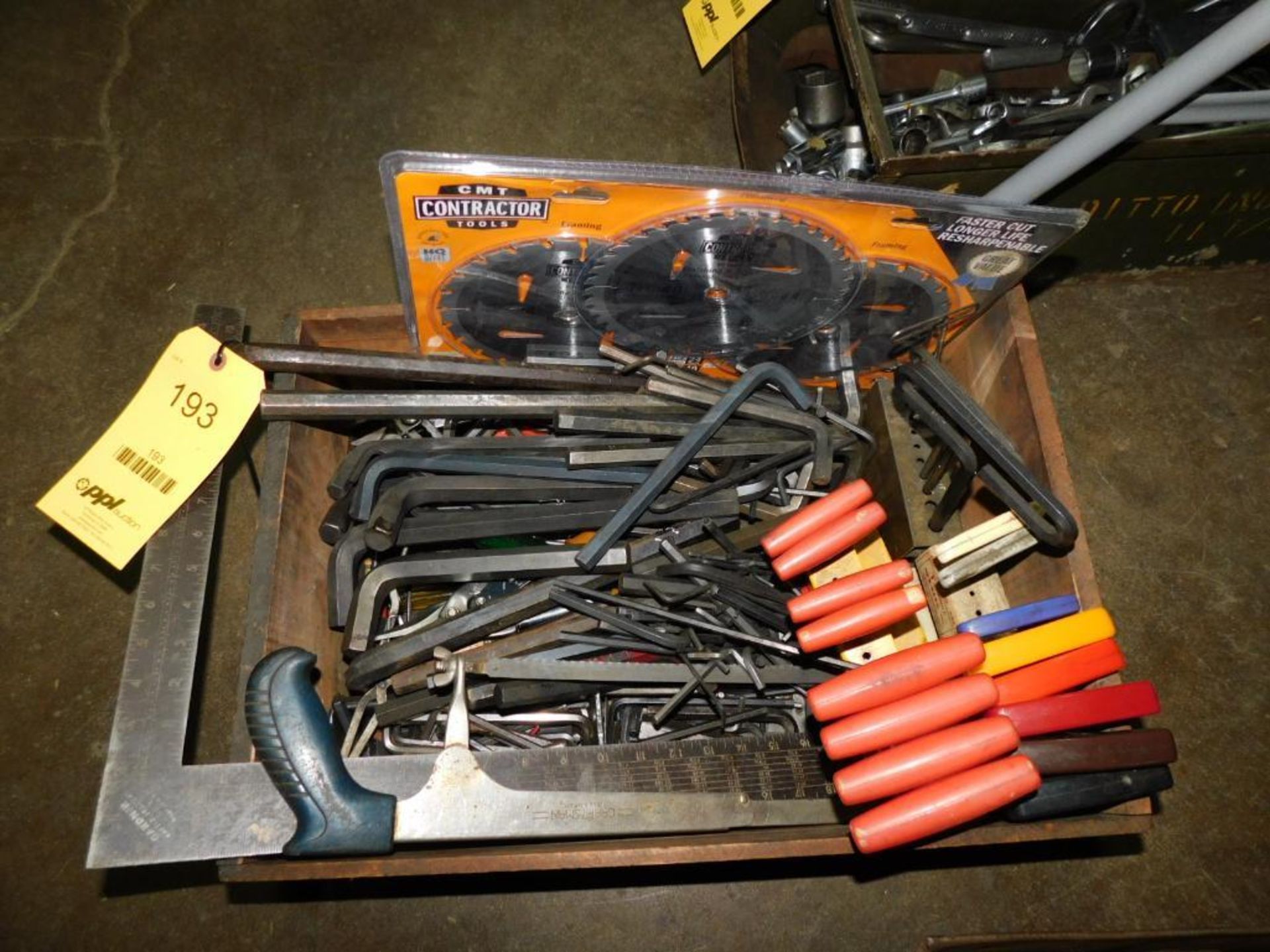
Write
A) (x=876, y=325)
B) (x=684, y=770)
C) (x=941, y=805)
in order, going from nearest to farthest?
1. (x=941, y=805)
2. (x=684, y=770)
3. (x=876, y=325)

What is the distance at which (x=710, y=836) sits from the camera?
119 centimetres

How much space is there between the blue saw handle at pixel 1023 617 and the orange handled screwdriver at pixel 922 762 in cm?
23

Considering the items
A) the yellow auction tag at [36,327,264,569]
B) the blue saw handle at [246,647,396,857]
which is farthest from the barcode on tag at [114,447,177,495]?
the blue saw handle at [246,647,396,857]

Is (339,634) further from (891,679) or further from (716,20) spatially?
(716,20)

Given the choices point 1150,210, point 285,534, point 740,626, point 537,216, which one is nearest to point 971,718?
point 740,626

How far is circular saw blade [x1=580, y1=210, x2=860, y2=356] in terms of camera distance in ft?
4.39

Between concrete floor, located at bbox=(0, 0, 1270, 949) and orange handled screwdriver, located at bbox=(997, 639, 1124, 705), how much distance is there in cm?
Result: 69

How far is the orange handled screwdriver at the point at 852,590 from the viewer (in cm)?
117

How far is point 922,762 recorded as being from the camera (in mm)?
1006

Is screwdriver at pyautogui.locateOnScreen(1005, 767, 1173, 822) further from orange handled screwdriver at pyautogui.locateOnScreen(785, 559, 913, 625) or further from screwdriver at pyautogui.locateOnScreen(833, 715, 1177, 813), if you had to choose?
orange handled screwdriver at pyautogui.locateOnScreen(785, 559, 913, 625)

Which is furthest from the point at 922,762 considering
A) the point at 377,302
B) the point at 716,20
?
the point at 377,302

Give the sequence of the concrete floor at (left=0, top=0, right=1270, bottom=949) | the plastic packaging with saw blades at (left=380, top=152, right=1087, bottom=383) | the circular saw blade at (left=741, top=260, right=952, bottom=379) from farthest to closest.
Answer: the concrete floor at (left=0, top=0, right=1270, bottom=949) → the circular saw blade at (left=741, top=260, right=952, bottom=379) → the plastic packaging with saw blades at (left=380, top=152, right=1087, bottom=383)

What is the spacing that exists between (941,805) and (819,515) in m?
0.42

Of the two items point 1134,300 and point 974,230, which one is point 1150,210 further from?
point 974,230
